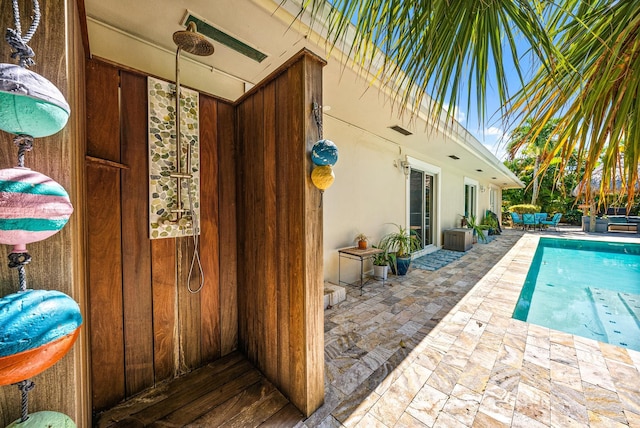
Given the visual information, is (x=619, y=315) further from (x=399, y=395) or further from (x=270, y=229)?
(x=270, y=229)

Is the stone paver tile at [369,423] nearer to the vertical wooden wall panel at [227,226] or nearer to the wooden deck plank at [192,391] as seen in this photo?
the wooden deck plank at [192,391]

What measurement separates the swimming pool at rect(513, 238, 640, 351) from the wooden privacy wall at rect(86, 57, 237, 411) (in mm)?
3639

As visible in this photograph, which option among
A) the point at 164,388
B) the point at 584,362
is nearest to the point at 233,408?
the point at 164,388

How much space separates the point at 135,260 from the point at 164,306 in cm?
42

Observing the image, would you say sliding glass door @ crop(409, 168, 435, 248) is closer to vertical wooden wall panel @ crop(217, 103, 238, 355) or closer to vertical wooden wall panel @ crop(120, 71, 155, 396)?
vertical wooden wall panel @ crop(217, 103, 238, 355)

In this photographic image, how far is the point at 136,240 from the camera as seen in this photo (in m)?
1.67

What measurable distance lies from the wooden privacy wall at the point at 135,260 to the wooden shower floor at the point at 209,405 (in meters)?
0.11

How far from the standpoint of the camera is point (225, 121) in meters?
2.10

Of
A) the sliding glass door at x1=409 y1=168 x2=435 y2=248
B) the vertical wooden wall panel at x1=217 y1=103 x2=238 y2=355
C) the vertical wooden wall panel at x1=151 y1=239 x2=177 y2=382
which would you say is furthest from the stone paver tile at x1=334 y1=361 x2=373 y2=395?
the sliding glass door at x1=409 y1=168 x2=435 y2=248

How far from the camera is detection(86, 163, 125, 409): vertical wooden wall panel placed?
1518 mm

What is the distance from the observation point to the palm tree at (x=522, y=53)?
2.80ft

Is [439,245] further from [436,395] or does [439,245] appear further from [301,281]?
[301,281]

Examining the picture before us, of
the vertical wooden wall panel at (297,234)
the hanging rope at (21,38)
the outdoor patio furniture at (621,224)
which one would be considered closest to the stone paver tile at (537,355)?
the vertical wooden wall panel at (297,234)

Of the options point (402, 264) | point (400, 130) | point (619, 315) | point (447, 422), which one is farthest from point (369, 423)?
point (619, 315)
